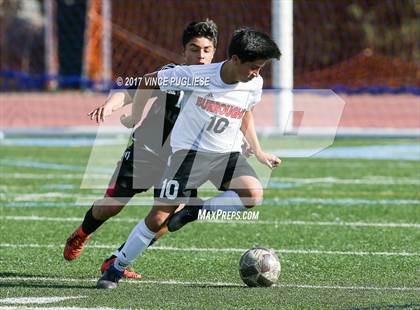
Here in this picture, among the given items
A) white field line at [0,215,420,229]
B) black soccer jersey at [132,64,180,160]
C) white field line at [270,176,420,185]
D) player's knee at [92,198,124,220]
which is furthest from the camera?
white field line at [270,176,420,185]

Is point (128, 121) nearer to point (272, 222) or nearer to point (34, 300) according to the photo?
point (34, 300)

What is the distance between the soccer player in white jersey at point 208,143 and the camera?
255 inches

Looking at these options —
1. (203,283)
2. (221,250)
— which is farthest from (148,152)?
(221,250)

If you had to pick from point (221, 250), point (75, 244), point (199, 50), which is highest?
point (199, 50)

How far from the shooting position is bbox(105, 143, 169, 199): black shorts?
7.18m

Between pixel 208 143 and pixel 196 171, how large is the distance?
7.8 inches

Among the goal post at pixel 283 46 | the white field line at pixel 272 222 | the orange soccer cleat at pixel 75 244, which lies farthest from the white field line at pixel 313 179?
the orange soccer cleat at pixel 75 244

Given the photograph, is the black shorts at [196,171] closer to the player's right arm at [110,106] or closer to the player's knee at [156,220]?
the player's knee at [156,220]

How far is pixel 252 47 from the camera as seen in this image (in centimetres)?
629

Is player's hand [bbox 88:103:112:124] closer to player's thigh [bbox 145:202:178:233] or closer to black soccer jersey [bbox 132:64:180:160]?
player's thigh [bbox 145:202:178:233]

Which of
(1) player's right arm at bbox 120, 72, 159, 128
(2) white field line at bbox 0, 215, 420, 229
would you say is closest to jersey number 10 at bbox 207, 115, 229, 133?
(1) player's right arm at bbox 120, 72, 159, 128

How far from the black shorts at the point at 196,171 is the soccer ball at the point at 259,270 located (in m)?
0.50

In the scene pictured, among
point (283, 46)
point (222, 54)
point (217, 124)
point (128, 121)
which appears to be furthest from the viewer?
point (222, 54)

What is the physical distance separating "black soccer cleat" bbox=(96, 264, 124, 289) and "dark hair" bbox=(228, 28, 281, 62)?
4.96 feet
